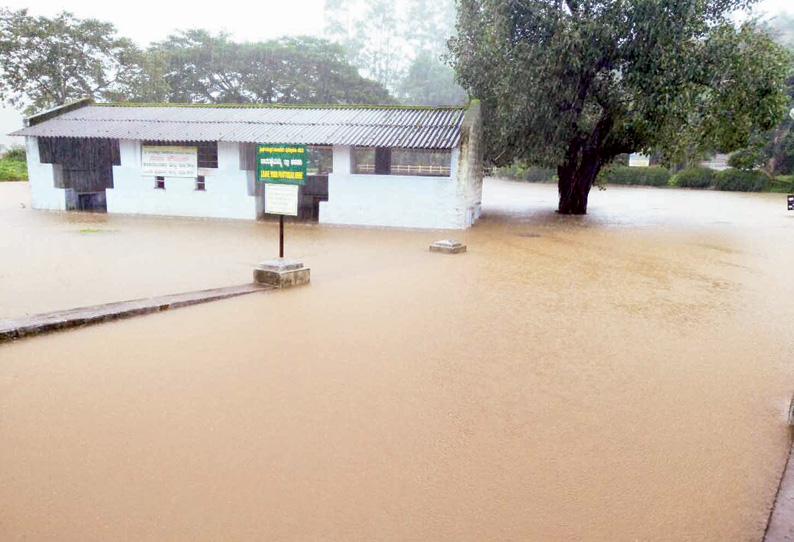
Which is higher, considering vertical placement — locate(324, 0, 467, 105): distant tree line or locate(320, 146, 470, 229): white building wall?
locate(324, 0, 467, 105): distant tree line

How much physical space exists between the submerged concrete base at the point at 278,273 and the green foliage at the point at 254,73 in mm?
29387

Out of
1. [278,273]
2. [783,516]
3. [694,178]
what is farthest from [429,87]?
Answer: [783,516]

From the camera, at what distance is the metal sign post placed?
9078 mm

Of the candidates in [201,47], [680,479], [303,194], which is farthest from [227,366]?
[201,47]

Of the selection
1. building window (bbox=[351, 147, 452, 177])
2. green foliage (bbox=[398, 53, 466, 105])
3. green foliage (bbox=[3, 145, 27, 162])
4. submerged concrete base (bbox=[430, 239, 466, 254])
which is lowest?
submerged concrete base (bbox=[430, 239, 466, 254])

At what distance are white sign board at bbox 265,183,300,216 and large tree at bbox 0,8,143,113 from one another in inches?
1045

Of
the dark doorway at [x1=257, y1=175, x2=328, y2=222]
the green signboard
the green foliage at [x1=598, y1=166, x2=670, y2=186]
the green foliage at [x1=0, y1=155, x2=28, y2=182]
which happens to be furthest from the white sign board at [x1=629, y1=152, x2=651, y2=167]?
the green signboard

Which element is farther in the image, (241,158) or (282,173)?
(241,158)

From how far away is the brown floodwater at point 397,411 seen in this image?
3225 millimetres

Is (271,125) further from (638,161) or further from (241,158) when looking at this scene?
(638,161)

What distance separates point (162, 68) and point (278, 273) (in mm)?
28463

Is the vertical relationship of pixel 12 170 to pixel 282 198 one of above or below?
below

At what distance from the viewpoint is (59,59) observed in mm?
29656

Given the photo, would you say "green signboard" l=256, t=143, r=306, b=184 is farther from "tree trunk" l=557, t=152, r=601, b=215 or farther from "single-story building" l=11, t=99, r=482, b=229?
"tree trunk" l=557, t=152, r=601, b=215
